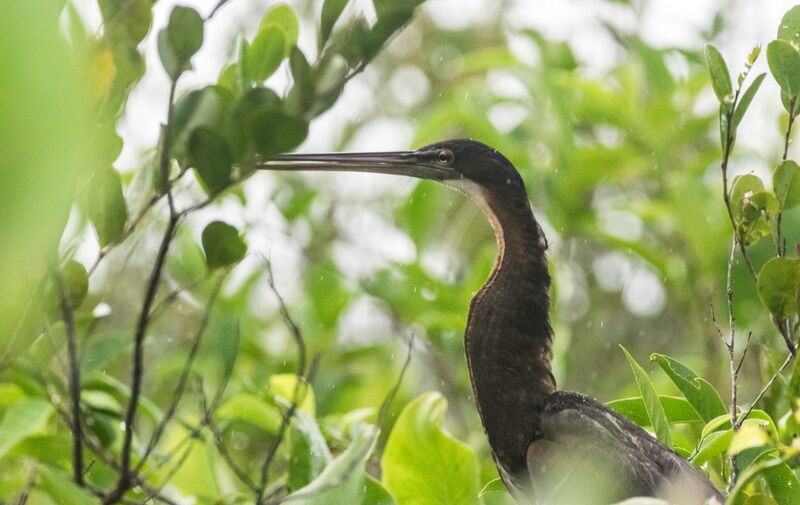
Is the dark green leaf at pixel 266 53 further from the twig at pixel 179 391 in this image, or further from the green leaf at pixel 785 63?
the green leaf at pixel 785 63

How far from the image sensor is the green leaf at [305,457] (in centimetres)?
186

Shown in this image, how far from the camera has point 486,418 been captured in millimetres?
2334

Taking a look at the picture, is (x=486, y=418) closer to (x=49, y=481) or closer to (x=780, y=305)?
(x=780, y=305)

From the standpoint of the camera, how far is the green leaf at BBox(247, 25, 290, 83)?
61.8 inches

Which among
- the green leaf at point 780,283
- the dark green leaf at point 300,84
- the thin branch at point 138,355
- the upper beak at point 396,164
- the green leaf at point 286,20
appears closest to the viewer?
the thin branch at point 138,355

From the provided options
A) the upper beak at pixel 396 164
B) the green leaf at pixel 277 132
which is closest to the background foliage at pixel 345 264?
the green leaf at pixel 277 132

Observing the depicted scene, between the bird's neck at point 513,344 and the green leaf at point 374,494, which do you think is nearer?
the green leaf at point 374,494

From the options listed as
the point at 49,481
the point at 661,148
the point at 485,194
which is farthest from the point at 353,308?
the point at 49,481

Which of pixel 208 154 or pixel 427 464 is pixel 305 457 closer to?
pixel 427 464

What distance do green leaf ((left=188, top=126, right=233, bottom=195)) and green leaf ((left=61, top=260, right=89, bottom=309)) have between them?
33 centimetres

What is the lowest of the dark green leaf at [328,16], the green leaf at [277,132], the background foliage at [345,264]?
the background foliage at [345,264]

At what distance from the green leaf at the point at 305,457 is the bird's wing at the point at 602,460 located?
0.41m

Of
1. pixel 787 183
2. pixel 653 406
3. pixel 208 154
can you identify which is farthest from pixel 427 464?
pixel 208 154

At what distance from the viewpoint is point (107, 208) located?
1316 mm
